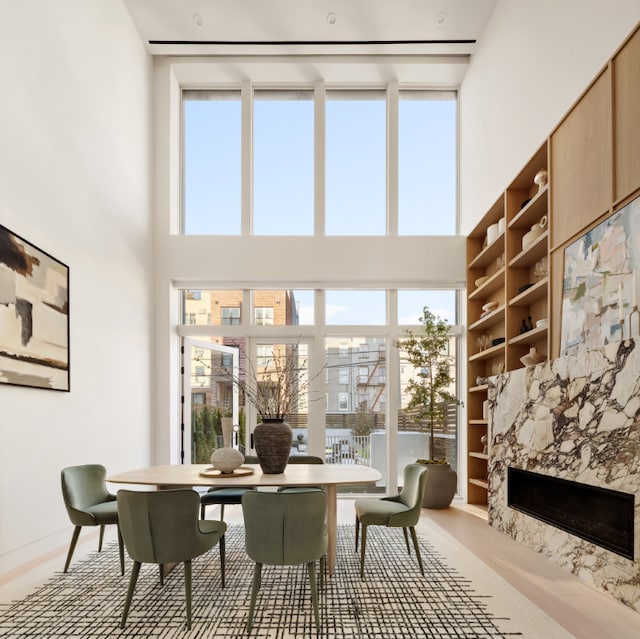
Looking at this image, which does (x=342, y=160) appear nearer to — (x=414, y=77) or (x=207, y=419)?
(x=414, y=77)

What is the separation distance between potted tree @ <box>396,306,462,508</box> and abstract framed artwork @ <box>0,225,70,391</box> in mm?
3962

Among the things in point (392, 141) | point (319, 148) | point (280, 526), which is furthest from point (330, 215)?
point (280, 526)

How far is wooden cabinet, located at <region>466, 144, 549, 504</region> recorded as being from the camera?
5035mm

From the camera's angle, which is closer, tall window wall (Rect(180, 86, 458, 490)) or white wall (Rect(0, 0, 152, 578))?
white wall (Rect(0, 0, 152, 578))

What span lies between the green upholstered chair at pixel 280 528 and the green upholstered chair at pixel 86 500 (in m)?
1.25

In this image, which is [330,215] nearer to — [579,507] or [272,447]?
[272,447]

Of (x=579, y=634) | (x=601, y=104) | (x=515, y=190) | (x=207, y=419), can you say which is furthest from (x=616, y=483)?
(x=207, y=419)

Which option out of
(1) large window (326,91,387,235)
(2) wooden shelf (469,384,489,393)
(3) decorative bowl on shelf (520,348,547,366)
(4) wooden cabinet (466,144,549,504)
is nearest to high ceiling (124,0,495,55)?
(1) large window (326,91,387,235)

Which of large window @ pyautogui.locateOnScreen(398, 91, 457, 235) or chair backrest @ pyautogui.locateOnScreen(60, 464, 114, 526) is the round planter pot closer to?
large window @ pyautogui.locateOnScreen(398, 91, 457, 235)

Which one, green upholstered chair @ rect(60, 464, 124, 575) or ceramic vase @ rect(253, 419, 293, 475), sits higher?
ceramic vase @ rect(253, 419, 293, 475)

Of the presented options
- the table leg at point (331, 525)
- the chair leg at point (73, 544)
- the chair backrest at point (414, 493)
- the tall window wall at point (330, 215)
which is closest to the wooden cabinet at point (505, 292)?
the tall window wall at point (330, 215)

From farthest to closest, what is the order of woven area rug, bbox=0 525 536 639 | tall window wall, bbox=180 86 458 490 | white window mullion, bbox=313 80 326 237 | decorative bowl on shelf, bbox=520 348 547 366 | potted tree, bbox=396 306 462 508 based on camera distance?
1. white window mullion, bbox=313 80 326 237
2. tall window wall, bbox=180 86 458 490
3. potted tree, bbox=396 306 462 508
4. decorative bowl on shelf, bbox=520 348 547 366
5. woven area rug, bbox=0 525 536 639

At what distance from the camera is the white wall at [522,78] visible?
3920 mm

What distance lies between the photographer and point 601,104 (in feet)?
12.2
